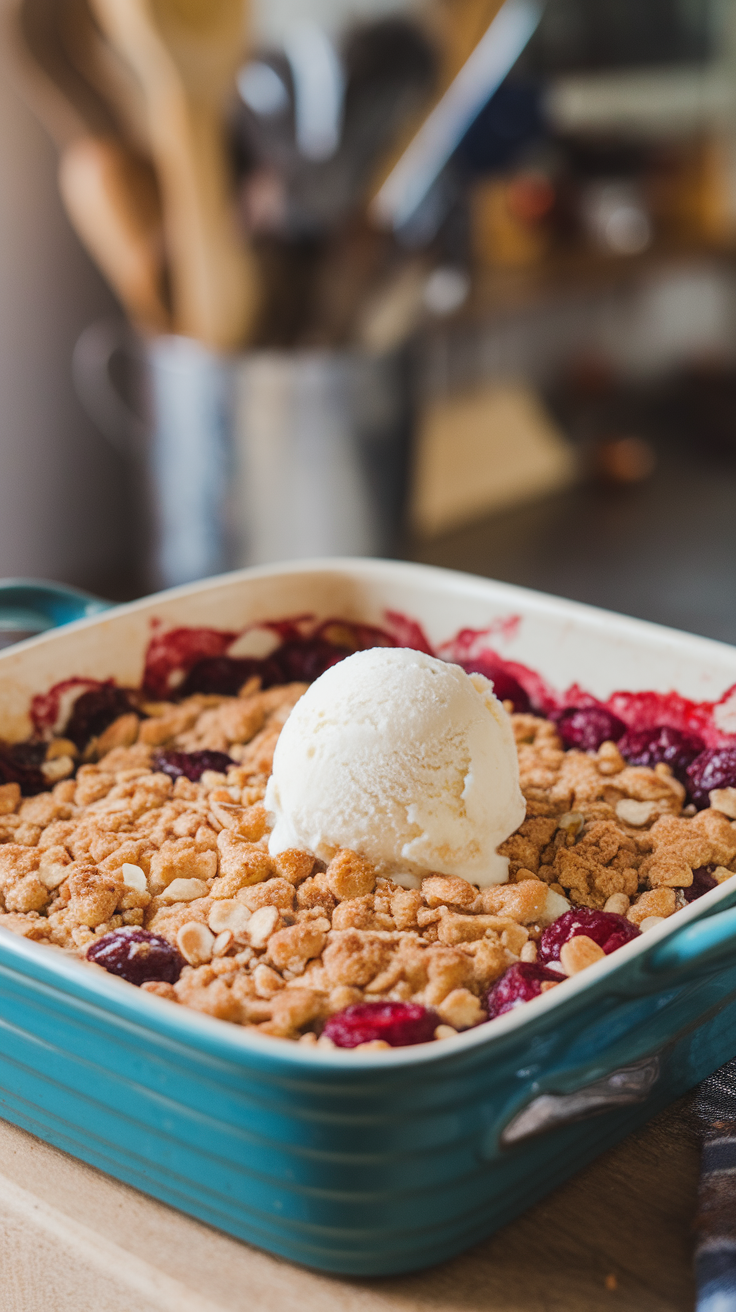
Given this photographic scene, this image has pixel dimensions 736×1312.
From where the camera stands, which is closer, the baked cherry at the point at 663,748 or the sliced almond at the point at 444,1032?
the sliced almond at the point at 444,1032

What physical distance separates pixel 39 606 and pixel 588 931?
45 centimetres

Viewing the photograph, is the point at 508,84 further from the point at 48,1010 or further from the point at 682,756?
the point at 48,1010

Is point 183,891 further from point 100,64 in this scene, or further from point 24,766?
point 100,64

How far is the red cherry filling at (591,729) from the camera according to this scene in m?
0.79

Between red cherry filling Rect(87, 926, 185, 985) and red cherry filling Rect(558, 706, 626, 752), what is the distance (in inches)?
13.0

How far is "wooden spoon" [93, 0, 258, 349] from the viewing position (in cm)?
130

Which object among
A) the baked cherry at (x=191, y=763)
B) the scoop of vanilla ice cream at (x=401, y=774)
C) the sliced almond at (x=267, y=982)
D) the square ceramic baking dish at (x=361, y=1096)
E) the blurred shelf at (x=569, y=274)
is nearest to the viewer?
the square ceramic baking dish at (x=361, y=1096)

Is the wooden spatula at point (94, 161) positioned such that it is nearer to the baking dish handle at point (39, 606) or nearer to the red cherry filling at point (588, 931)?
the baking dish handle at point (39, 606)

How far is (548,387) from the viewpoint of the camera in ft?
7.79

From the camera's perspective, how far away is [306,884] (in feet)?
1.98

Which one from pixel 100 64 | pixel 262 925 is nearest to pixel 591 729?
pixel 262 925

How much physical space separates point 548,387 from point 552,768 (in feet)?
5.73

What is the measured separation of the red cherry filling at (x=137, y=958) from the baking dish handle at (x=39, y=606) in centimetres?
33

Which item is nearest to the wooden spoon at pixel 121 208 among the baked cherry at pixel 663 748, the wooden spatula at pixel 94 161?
the wooden spatula at pixel 94 161
